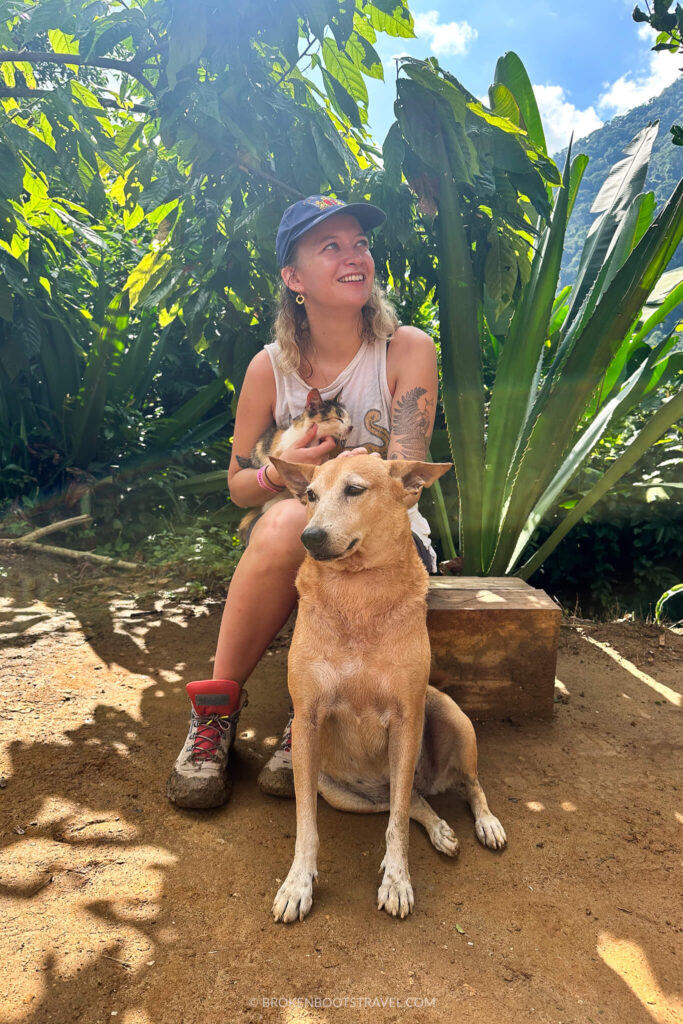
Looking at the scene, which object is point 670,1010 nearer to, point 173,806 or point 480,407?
point 173,806

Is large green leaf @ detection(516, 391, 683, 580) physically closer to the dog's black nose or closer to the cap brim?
the cap brim

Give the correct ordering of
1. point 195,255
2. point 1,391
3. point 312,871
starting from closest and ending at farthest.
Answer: point 312,871 < point 195,255 < point 1,391

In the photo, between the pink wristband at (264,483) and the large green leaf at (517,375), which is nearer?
the pink wristband at (264,483)

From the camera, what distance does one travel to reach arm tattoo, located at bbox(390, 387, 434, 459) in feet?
7.05

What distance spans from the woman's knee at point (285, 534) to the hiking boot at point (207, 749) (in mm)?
439

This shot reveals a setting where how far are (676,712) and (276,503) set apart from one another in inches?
66.0

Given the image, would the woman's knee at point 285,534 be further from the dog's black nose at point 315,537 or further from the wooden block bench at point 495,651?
the wooden block bench at point 495,651

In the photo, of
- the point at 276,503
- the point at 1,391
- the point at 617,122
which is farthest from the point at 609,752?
the point at 617,122

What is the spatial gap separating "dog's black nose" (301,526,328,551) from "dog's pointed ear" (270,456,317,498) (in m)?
0.25

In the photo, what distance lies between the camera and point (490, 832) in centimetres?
174

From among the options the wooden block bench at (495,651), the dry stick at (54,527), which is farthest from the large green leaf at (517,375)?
the dry stick at (54,527)

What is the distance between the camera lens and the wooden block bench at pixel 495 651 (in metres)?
2.28

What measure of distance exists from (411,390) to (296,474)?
2.13ft

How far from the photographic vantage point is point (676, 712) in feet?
8.02
